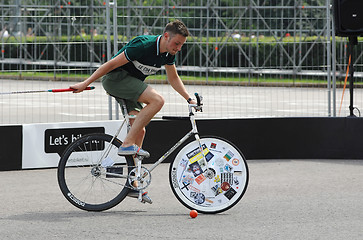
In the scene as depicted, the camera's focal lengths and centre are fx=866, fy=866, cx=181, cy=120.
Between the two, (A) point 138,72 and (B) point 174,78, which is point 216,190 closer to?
(B) point 174,78

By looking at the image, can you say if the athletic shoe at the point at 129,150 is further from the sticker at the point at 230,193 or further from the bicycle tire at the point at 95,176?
the sticker at the point at 230,193

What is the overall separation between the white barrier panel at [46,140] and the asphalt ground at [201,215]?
0.37m

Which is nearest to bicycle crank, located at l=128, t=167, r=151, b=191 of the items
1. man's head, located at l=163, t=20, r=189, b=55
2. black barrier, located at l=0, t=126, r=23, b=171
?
man's head, located at l=163, t=20, r=189, b=55

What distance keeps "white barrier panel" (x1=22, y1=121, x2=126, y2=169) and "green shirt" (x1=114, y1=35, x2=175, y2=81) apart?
2.33 meters

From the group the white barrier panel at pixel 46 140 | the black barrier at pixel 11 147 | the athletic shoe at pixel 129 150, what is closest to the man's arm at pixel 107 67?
the athletic shoe at pixel 129 150

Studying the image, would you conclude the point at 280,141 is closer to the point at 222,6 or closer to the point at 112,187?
the point at 222,6

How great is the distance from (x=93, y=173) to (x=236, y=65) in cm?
408

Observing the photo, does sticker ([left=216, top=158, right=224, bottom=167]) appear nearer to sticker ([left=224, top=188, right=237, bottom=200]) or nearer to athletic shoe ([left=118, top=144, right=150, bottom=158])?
sticker ([left=224, top=188, right=237, bottom=200])

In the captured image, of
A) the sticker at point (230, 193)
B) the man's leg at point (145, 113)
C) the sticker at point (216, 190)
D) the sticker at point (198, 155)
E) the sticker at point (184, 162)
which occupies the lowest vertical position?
the sticker at point (230, 193)

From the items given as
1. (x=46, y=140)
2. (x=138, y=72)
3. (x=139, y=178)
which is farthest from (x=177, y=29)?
(x=46, y=140)

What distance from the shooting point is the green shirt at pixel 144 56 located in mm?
7449

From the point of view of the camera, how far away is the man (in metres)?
7.44

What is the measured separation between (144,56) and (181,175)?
109 cm

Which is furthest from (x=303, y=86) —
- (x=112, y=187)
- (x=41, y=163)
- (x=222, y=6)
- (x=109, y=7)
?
(x=112, y=187)
